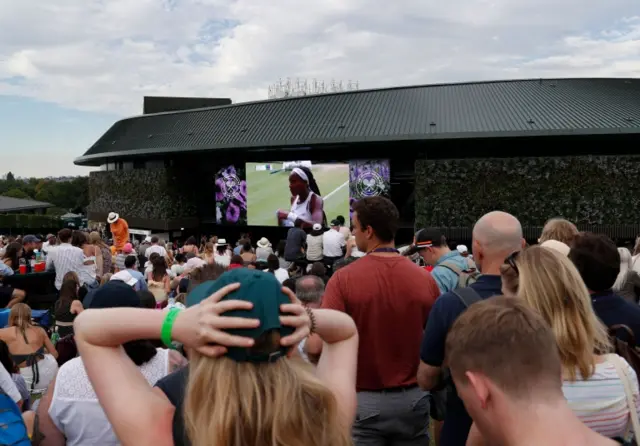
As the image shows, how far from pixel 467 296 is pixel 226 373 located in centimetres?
180

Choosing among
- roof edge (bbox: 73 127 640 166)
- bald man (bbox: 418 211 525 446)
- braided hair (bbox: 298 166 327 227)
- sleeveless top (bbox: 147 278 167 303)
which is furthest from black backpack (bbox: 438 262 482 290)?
braided hair (bbox: 298 166 327 227)

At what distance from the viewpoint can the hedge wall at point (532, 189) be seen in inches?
803

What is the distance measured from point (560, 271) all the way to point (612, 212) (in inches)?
798

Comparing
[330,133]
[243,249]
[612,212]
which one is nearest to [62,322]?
[243,249]

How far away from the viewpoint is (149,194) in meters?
27.5

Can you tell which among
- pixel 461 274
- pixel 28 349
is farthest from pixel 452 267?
pixel 28 349

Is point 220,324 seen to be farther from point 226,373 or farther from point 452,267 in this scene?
point 452,267

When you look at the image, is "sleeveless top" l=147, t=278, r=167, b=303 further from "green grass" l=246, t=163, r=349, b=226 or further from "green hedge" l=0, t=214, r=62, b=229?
"green hedge" l=0, t=214, r=62, b=229

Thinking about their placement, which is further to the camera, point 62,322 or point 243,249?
point 243,249

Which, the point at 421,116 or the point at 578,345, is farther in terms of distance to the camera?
the point at 421,116

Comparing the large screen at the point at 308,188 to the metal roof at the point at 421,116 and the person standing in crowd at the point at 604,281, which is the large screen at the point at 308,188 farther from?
the person standing in crowd at the point at 604,281

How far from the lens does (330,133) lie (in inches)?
901

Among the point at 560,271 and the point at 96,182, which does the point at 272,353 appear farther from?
the point at 96,182

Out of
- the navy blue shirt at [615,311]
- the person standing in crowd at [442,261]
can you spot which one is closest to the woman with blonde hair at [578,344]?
the navy blue shirt at [615,311]
